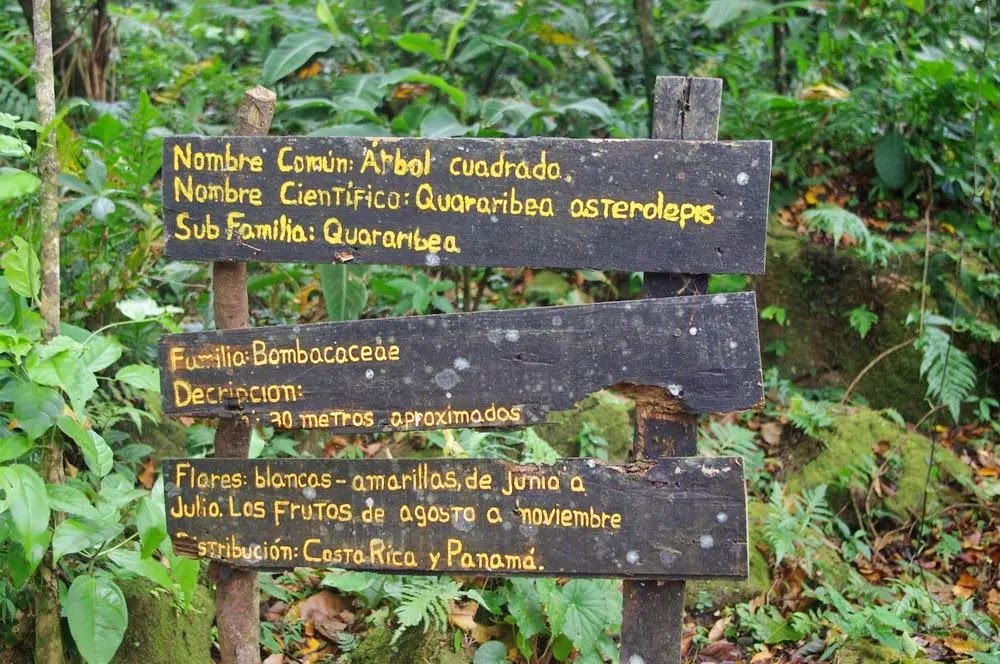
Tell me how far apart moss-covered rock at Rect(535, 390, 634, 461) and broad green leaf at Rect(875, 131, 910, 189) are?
234cm

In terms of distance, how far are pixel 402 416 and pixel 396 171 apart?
658mm

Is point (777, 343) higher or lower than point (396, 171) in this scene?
lower

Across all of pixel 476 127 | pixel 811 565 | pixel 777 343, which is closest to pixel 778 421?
pixel 777 343

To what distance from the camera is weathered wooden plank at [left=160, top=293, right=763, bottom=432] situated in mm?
2432

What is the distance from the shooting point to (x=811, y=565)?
3.80 metres

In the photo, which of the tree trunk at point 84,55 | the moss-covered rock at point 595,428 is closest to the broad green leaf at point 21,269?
the moss-covered rock at point 595,428

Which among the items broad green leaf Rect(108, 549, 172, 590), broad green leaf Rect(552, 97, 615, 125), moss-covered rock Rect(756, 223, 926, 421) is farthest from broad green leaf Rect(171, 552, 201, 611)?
moss-covered rock Rect(756, 223, 926, 421)

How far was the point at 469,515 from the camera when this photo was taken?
2.51m

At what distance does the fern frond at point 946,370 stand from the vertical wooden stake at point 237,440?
3.40 metres

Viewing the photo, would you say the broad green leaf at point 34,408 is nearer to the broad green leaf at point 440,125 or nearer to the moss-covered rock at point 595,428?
the broad green leaf at point 440,125

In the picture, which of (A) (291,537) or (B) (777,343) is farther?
(B) (777,343)

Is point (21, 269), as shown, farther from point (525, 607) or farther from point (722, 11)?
point (722, 11)

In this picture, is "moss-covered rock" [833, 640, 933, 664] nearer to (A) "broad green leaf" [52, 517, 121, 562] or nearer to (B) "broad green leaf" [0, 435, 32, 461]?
(A) "broad green leaf" [52, 517, 121, 562]

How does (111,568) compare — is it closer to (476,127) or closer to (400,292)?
(400,292)
